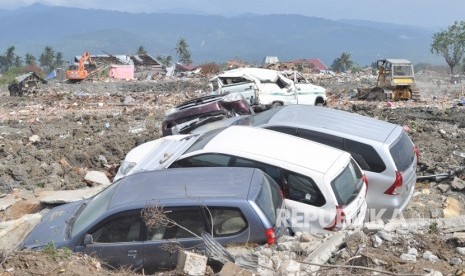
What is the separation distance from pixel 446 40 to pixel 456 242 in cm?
6799

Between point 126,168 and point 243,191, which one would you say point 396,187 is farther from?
point 126,168

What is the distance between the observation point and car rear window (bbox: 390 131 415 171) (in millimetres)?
8039

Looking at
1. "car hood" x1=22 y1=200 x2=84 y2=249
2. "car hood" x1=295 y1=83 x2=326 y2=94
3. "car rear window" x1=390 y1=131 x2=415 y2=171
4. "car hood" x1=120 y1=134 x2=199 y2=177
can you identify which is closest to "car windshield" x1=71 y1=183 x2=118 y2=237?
"car hood" x1=22 y1=200 x2=84 y2=249

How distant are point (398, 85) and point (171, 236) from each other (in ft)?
76.8

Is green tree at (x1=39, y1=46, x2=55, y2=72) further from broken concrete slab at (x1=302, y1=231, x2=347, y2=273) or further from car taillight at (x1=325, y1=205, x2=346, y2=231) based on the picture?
broken concrete slab at (x1=302, y1=231, x2=347, y2=273)

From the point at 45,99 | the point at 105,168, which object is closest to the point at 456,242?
the point at 105,168

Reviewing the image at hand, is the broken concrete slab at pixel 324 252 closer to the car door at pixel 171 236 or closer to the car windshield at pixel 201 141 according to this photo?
the car door at pixel 171 236

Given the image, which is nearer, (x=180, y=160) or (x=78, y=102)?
(x=180, y=160)

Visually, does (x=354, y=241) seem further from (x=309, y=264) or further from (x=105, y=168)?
(x=105, y=168)

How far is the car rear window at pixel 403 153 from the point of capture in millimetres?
8039

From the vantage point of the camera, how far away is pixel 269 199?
20.2 ft

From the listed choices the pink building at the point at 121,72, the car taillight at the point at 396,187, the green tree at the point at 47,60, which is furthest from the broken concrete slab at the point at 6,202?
the green tree at the point at 47,60

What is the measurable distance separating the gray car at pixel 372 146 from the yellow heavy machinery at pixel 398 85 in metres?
18.9

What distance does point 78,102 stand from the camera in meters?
28.0
